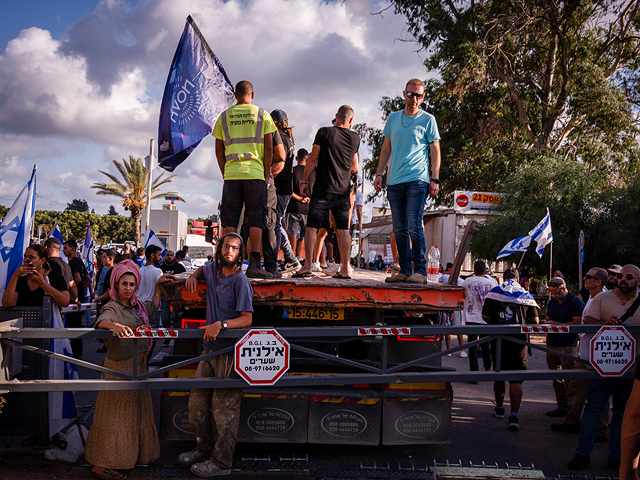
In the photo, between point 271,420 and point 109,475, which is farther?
point 271,420

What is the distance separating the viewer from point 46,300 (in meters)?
4.76

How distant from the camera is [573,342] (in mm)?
6480

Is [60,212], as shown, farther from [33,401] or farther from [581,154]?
[33,401]

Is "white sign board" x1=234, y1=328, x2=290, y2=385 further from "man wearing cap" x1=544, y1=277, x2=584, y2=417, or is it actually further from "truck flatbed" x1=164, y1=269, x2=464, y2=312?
"man wearing cap" x1=544, y1=277, x2=584, y2=417

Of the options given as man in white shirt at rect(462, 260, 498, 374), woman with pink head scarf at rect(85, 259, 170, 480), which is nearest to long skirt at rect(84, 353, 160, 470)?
woman with pink head scarf at rect(85, 259, 170, 480)

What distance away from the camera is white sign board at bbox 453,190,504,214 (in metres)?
21.7

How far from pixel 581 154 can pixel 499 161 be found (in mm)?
3791

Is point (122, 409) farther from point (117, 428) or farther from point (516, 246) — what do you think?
point (516, 246)

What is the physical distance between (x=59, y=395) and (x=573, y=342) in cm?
594

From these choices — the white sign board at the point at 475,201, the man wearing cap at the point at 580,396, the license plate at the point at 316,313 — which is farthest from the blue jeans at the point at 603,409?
the white sign board at the point at 475,201

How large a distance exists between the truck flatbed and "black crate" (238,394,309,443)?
894mm

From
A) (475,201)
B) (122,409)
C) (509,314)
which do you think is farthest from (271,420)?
(475,201)

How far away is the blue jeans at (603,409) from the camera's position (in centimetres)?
459

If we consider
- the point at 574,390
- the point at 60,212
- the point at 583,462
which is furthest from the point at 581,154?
the point at 60,212
